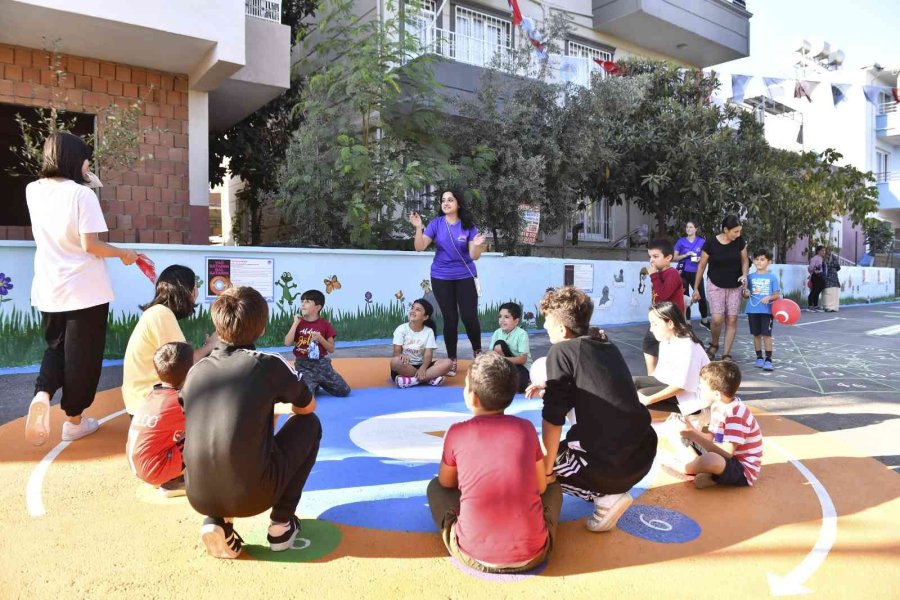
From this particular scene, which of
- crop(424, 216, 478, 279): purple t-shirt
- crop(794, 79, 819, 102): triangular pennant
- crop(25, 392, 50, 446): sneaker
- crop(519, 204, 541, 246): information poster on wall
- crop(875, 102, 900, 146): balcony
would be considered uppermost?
crop(875, 102, 900, 146): balcony

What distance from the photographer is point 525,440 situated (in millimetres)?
2332

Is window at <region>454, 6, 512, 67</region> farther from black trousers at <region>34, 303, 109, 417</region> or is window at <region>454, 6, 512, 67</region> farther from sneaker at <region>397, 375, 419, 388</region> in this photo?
black trousers at <region>34, 303, 109, 417</region>

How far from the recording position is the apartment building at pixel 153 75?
8086mm

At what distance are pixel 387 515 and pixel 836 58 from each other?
26263 mm

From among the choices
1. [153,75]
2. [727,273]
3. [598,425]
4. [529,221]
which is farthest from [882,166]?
[598,425]

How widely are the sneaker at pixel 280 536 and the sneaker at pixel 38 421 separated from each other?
1.90 meters

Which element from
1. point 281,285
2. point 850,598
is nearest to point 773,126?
point 281,285

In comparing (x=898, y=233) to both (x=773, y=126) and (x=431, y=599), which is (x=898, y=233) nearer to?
(x=773, y=126)

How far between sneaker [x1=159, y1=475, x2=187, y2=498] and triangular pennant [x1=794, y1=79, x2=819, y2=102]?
57.6 ft

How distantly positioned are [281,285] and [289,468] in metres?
5.50

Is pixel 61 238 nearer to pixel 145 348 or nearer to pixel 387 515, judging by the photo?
pixel 145 348

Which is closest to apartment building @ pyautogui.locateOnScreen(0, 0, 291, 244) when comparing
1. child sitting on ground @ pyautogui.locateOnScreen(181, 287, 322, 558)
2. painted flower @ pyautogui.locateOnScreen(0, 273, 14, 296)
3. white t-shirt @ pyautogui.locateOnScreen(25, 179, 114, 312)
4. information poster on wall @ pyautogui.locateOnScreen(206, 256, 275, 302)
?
information poster on wall @ pyautogui.locateOnScreen(206, 256, 275, 302)

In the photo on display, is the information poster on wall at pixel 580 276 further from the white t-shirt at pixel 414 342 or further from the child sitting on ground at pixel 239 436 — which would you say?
the child sitting on ground at pixel 239 436

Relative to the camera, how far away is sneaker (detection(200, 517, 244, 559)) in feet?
7.70
